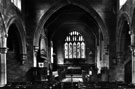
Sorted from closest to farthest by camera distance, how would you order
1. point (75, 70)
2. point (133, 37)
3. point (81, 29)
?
point (133, 37), point (75, 70), point (81, 29)

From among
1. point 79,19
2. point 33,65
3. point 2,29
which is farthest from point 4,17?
point 79,19

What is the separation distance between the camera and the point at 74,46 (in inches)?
1581

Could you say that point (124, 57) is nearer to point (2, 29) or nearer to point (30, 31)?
point (30, 31)

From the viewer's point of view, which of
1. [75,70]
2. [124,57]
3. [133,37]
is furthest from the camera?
[75,70]

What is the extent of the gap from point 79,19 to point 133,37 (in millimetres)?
17704

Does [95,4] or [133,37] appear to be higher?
[95,4]

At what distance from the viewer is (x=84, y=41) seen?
3888 cm

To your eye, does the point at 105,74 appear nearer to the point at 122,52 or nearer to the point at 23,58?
the point at 122,52

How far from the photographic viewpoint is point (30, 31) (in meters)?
22.3

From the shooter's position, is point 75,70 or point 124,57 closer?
point 124,57

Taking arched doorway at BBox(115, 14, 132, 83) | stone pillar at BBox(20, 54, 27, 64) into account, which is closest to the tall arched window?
arched doorway at BBox(115, 14, 132, 83)

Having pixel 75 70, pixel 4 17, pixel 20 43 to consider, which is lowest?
pixel 75 70

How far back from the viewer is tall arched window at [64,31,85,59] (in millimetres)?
39281

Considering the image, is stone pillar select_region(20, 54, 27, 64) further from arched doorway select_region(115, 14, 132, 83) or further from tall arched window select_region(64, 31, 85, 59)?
tall arched window select_region(64, 31, 85, 59)
